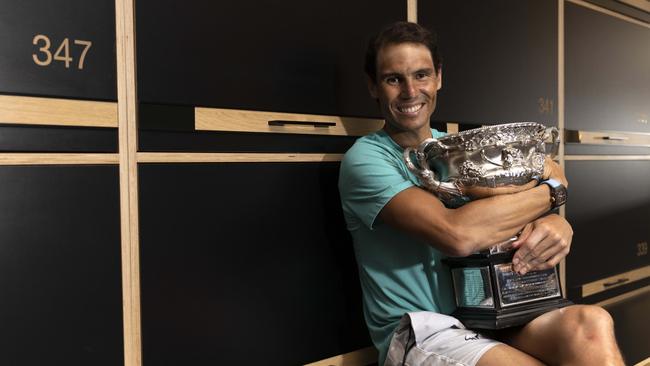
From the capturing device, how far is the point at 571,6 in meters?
2.17

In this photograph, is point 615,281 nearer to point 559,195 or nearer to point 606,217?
point 606,217

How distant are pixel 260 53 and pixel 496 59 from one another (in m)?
0.90

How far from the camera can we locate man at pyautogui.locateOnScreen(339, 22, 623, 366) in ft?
3.95

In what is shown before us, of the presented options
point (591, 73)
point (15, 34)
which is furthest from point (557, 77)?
point (15, 34)

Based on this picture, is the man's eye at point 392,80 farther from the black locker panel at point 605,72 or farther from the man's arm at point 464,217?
the black locker panel at point 605,72

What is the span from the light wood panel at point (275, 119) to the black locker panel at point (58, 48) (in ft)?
0.70

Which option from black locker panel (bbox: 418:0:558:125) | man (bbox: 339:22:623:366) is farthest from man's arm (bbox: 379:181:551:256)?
black locker panel (bbox: 418:0:558:125)

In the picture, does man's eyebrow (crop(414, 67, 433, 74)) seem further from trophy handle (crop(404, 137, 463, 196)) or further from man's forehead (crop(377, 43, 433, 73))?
trophy handle (crop(404, 137, 463, 196))

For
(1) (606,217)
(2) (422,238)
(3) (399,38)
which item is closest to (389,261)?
(2) (422,238)

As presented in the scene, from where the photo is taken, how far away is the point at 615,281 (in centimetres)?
235

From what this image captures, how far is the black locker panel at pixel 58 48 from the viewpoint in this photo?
41.2 inches

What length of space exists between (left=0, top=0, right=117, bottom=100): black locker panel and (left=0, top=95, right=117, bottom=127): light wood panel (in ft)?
0.04

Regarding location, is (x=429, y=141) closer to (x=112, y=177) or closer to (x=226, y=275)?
(x=226, y=275)

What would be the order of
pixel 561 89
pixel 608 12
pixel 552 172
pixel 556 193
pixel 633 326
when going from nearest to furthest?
pixel 556 193
pixel 552 172
pixel 561 89
pixel 608 12
pixel 633 326
